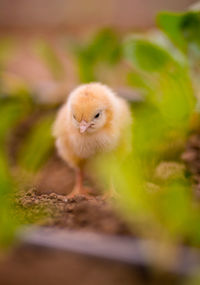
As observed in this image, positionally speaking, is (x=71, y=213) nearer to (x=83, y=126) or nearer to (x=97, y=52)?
(x=83, y=126)

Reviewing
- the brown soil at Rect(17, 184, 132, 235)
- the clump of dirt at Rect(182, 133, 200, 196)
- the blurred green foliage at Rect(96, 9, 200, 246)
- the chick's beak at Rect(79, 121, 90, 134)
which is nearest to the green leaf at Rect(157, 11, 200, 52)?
the blurred green foliage at Rect(96, 9, 200, 246)

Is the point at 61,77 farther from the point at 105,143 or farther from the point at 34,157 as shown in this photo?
the point at 105,143

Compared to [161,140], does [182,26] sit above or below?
above


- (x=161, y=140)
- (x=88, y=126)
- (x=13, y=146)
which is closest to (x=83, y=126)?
(x=88, y=126)

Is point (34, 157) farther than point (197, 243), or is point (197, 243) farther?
point (34, 157)

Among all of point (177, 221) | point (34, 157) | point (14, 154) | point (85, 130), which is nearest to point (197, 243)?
point (177, 221)

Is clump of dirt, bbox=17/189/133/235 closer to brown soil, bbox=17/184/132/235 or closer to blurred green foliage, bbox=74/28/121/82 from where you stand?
brown soil, bbox=17/184/132/235
